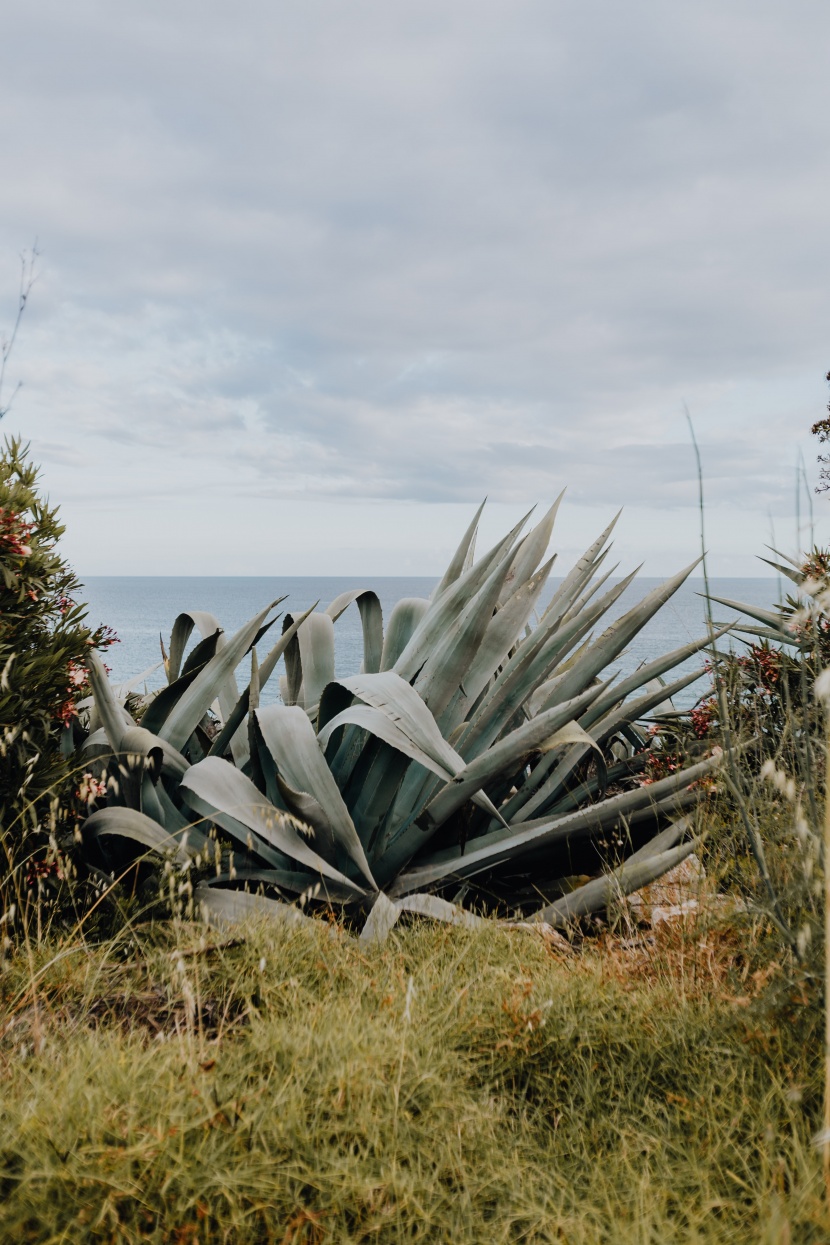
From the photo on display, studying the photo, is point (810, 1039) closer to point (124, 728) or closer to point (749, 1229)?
point (749, 1229)

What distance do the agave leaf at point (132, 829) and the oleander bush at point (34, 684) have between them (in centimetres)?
7

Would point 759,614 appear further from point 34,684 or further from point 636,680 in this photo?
point 34,684

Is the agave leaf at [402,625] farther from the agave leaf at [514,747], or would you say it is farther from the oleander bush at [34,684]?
the oleander bush at [34,684]

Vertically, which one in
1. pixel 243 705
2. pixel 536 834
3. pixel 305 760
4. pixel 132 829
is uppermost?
pixel 243 705

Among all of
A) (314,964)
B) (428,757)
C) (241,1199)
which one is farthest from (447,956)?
(241,1199)

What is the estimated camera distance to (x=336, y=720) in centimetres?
276

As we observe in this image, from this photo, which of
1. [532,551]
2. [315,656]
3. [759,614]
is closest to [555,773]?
[532,551]

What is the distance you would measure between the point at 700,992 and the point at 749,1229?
27.6 inches

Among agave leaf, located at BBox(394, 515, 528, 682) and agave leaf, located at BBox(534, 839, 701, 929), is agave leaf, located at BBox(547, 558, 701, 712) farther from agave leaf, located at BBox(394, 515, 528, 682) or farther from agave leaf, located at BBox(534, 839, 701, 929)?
agave leaf, located at BBox(534, 839, 701, 929)

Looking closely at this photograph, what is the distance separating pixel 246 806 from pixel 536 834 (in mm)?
897

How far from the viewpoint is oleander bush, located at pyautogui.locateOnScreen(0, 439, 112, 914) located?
259cm

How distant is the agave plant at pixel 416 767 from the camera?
2.69 m

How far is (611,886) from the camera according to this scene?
269cm

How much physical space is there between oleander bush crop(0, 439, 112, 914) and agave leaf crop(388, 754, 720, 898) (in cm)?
107
